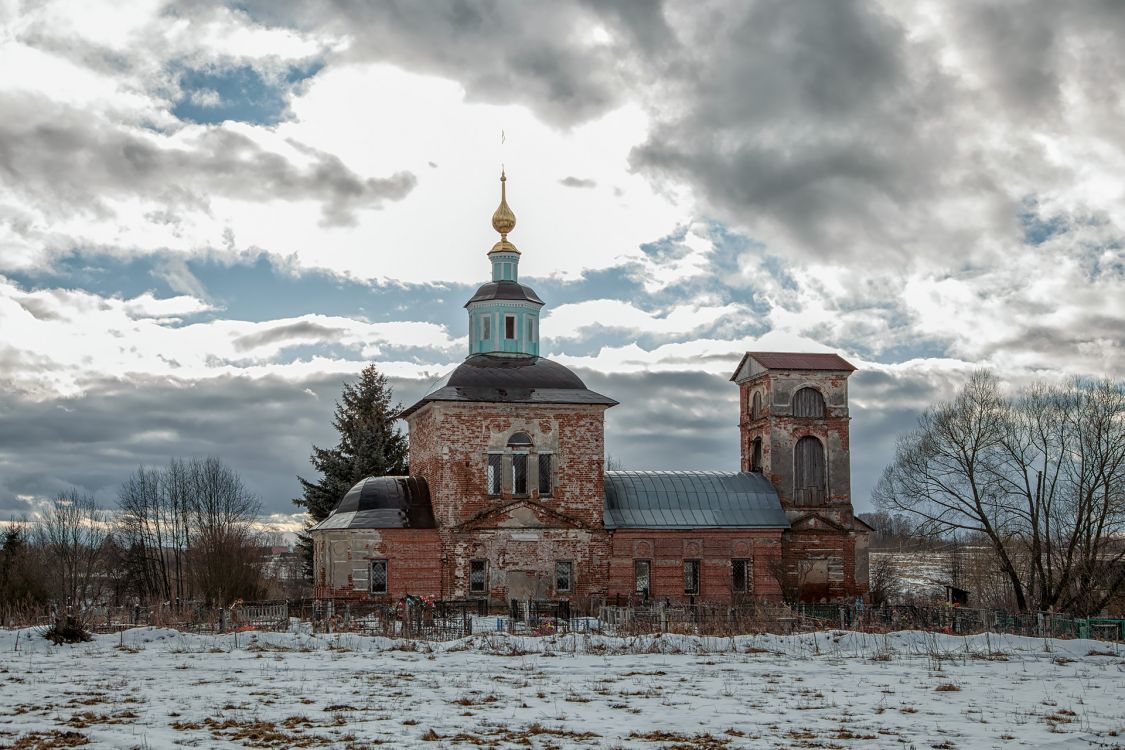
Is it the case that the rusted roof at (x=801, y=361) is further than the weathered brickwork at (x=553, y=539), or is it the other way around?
the rusted roof at (x=801, y=361)

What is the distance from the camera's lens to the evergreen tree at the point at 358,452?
4888cm

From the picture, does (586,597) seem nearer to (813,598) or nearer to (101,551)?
(813,598)

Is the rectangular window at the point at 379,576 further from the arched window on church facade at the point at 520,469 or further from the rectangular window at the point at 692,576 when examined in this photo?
the rectangular window at the point at 692,576

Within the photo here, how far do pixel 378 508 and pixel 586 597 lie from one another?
7.15m

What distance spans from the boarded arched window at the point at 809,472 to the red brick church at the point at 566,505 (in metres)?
0.05

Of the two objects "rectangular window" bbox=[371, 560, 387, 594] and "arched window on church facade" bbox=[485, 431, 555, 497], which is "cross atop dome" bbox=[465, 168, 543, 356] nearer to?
"arched window on church facade" bbox=[485, 431, 555, 497]

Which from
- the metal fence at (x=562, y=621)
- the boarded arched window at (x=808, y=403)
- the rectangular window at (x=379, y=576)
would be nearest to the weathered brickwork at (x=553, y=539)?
the rectangular window at (x=379, y=576)

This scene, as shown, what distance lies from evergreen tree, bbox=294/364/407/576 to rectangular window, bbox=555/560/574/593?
14.0 metres

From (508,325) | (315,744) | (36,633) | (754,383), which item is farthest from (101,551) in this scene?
(315,744)

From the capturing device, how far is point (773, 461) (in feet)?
135

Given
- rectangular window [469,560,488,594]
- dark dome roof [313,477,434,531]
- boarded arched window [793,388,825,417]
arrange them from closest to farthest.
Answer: dark dome roof [313,477,434,531] < rectangular window [469,560,488,594] < boarded arched window [793,388,825,417]

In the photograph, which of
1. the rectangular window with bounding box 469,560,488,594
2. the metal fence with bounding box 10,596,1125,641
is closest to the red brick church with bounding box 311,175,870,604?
the rectangular window with bounding box 469,560,488,594

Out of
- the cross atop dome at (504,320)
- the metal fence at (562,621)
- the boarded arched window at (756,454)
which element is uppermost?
the cross atop dome at (504,320)

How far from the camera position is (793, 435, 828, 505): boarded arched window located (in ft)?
135
